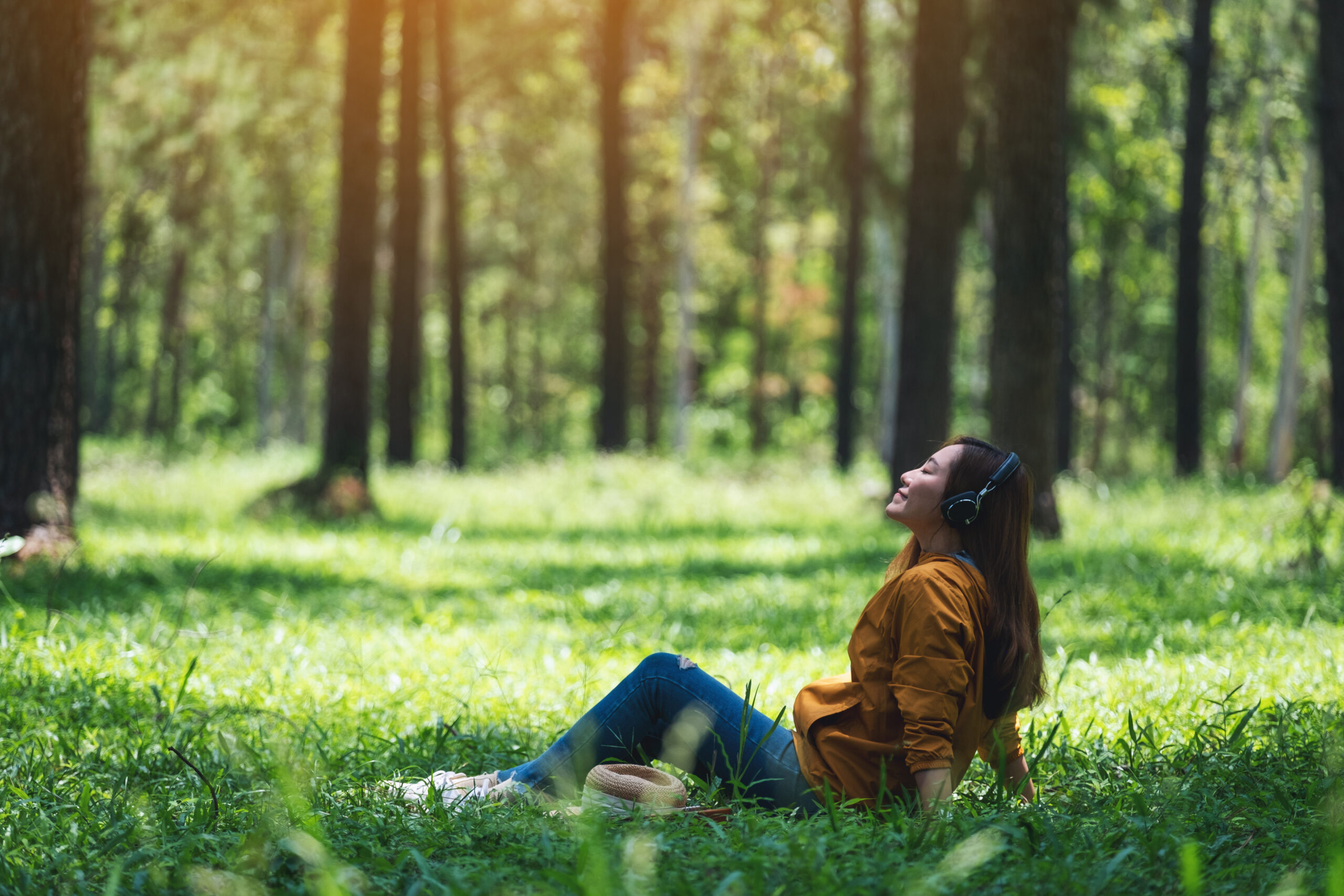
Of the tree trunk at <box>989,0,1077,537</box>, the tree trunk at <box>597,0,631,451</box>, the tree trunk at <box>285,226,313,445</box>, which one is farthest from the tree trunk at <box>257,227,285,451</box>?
the tree trunk at <box>989,0,1077,537</box>

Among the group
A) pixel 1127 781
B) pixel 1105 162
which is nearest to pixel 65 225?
pixel 1127 781

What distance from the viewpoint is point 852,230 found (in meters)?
21.5

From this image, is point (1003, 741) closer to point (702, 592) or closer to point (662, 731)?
point (662, 731)

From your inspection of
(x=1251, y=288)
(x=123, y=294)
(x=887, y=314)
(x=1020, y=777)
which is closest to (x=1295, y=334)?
(x=1251, y=288)

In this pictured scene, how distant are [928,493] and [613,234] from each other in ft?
56.9

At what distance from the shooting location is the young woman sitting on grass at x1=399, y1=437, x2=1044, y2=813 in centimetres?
326

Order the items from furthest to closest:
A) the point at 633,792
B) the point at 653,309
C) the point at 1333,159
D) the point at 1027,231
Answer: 1. the point at 653,309
2. the point at 1333,159
3. the point at 1027,231
4. the point at 633,792

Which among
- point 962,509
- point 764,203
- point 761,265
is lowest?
point 962,509

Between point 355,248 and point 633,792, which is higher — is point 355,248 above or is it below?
above

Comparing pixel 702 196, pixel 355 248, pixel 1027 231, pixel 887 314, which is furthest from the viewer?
pixel 702 196

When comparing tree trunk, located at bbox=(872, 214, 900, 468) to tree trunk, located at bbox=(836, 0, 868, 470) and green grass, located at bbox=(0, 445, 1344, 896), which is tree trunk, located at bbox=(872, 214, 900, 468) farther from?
green grass, located at bbox=(0, 445, 1344, 896)

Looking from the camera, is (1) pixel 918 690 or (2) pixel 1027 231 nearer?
(1) pixel 918 690

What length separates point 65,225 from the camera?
7.67 meters

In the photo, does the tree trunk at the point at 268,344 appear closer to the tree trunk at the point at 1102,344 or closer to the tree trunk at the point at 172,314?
the tree trunk at the point at 172,314
